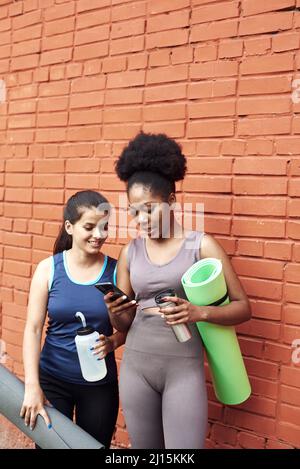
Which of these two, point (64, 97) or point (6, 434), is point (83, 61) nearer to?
point (64, 97)

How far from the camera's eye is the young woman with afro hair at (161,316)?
2.04 meters

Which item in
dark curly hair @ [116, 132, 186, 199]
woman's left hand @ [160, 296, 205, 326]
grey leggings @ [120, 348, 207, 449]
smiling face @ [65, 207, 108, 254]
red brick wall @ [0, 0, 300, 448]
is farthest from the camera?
red brick wall @ [0, 0, 300, 448]

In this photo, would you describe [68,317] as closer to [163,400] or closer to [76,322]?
[76,322]

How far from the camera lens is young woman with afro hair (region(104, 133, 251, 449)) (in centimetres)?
204

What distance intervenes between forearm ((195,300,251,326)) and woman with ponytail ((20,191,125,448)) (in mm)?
465

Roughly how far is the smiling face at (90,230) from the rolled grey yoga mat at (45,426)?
63 cm

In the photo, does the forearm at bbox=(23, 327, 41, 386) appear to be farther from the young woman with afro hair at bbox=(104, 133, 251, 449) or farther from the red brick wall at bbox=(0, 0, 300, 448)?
the red brick wall at bbox=(0, 0, 300, 448)

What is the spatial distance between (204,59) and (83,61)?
88cm

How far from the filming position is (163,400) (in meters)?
2.08

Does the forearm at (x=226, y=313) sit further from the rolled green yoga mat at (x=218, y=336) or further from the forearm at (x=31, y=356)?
the forearm at (x=31, y=356)

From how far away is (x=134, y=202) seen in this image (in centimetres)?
212

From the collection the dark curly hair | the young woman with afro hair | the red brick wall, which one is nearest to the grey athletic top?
the young woman with afro hair

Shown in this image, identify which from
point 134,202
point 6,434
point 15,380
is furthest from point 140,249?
point 6,434

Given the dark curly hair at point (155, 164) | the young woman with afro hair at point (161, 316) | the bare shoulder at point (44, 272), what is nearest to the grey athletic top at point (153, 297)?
the young woman with afro hair at point (161, 316)
